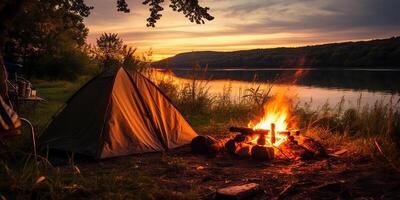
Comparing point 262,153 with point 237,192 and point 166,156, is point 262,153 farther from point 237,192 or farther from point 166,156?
point 237,192

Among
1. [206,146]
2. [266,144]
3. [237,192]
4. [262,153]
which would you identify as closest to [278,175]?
[262,153]

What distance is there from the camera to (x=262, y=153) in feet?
23.1

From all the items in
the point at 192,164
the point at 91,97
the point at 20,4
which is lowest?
the point at 192,164

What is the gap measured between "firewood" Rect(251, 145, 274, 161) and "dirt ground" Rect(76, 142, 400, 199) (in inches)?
5.2

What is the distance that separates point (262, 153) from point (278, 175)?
1.12m

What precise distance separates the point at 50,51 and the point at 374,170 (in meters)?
26.2

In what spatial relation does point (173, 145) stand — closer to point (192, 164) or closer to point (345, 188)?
point (192, 164)

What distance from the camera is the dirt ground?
4.92 metres

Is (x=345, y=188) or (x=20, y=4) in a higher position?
(x=20, y=4)

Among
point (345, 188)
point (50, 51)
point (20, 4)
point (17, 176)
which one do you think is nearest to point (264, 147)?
point (345, 188)

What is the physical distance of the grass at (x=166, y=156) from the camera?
459cm

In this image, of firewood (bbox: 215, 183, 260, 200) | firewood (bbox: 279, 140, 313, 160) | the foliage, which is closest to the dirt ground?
firewood (bbox: 215, 183, 260, 200)

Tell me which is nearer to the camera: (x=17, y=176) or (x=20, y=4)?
(x=17, y=176)

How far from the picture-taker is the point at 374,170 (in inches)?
226
